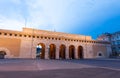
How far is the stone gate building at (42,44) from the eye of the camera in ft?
97.3

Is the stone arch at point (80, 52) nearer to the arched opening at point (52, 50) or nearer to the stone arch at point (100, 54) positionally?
the stone arch at point (100, 54)

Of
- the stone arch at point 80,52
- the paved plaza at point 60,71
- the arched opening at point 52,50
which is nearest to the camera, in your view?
the paved plaza at point 60,71

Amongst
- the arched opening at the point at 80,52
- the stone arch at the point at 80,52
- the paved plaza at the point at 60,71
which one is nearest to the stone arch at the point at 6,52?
the paved plaza at the point at 60,71

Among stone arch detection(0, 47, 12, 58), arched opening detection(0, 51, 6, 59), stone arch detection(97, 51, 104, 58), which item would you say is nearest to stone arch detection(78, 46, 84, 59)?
stone arch detection(97, 51, 104, 58)

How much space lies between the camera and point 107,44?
4466cm

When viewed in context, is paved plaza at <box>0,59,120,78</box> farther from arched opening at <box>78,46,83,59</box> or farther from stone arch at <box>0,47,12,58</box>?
arched opening at <box>78,46,83,59</box>

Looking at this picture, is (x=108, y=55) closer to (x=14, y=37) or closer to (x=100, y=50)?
(x=100, y=50)

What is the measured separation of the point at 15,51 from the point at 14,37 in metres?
3.62

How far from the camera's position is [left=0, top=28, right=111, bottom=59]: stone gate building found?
29.7 m

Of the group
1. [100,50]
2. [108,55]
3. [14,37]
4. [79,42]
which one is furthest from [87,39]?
[14,37]

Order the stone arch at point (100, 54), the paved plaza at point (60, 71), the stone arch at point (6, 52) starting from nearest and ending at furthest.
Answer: the paved plaza at point (60, 71) < the stone arch at point (6, 52) < the stone arch at point (100, 54)

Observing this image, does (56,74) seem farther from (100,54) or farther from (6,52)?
(100,54)

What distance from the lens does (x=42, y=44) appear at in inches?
1398

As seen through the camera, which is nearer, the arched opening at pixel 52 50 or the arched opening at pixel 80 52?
the arched opening at pixel 52 50
